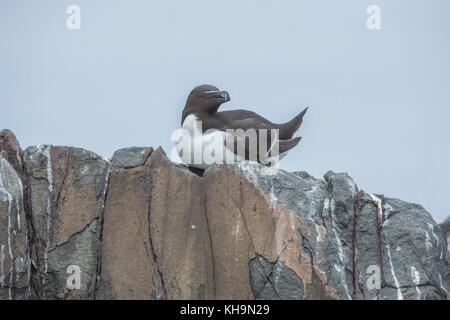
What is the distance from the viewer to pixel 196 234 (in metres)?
8.66

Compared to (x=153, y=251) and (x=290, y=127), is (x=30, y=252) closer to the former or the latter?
(x=153, y=251)

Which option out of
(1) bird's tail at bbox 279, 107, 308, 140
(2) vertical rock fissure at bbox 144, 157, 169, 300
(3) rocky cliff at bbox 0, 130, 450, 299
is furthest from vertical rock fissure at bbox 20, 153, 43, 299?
(1) bird's tail at bbox 279, 107, 308, 140

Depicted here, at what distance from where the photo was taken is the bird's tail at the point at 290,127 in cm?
1095

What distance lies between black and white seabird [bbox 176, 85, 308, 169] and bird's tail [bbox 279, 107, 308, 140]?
0.24 m

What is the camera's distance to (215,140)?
991cm

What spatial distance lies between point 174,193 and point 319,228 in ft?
5.52

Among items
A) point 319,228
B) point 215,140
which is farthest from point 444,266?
point 215,140

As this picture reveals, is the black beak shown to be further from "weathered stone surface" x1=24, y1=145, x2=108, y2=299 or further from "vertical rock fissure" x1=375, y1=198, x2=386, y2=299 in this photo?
"vertical rock fissure" x1=375, y1=198, x2=386, y2=299

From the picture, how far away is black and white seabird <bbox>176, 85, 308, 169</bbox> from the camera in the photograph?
32.5ft

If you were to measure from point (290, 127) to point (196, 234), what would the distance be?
2965mm

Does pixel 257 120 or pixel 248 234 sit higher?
pixel 257 120

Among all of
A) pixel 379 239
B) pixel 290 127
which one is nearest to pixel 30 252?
pixel 379 239
